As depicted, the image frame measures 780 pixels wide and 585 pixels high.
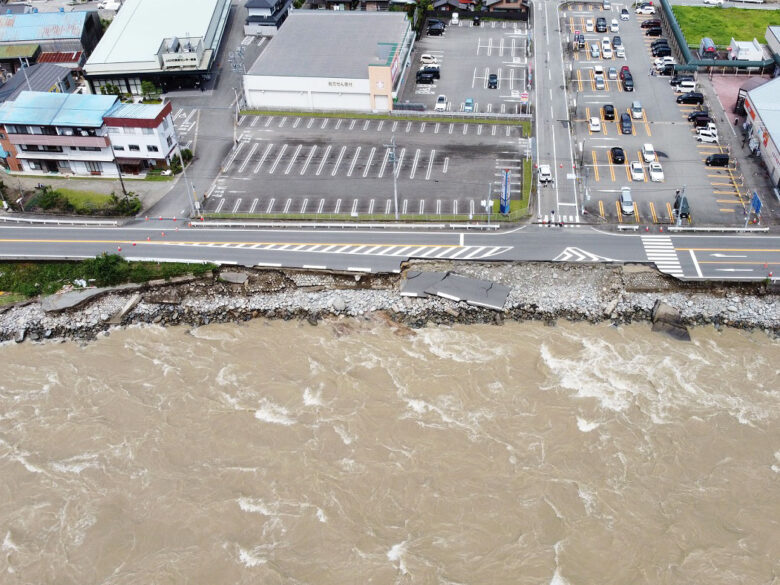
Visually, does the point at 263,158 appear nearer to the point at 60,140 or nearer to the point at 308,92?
the point at 308,92

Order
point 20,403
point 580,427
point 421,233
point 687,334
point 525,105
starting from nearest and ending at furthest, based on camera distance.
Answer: point 580,427 < point 20,403 < point 687,334 < point 421,233 < point 525,105

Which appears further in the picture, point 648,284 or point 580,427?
point 648,284

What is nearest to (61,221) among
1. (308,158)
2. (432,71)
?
(308,158)

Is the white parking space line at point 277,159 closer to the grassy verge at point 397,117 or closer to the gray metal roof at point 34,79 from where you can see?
the grassy verge at point 397,117

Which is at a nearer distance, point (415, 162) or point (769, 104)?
point (415, 162)

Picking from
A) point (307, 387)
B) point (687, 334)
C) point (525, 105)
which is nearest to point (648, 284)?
point (687, 334)

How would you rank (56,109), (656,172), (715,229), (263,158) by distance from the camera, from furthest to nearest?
(263,158) → (56,109) → (656,172) → (715,229)

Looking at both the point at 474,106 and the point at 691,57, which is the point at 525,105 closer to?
the point at 474,106
